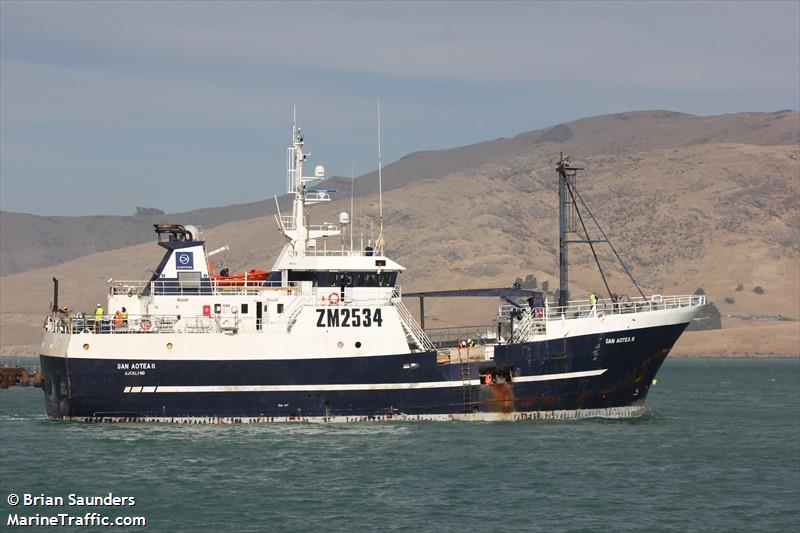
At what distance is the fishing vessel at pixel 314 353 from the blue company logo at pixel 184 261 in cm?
5

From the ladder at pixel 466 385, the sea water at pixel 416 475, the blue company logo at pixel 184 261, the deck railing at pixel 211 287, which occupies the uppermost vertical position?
the blue company logo at pixel 184 261

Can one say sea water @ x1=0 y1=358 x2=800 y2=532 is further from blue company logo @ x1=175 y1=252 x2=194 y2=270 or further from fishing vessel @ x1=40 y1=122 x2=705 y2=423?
blue company logo @ x1=175 y1=252 x2=194 y2=270

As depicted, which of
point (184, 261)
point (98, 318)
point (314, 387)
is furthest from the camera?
point (184, 261)

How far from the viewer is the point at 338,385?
136 feet

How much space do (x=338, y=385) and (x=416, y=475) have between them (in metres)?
9.45

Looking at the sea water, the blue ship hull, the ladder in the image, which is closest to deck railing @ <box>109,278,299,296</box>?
the blue ship hull

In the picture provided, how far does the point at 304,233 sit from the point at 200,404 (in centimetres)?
745

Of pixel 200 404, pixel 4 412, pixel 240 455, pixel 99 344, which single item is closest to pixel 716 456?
pixel 240 455

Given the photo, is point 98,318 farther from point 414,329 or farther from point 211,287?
point 414,329

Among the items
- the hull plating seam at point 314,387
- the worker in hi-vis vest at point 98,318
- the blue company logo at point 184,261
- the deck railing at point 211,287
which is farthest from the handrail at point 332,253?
the worker in hi-vis vest at point 98,318

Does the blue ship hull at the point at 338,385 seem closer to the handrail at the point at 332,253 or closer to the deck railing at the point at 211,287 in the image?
the deck railing at the point at 211,287

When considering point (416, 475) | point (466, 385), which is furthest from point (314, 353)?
point (416, 475)

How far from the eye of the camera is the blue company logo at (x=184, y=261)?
43406 mm

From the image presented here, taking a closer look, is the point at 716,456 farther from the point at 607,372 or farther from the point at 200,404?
the point at 200,404
